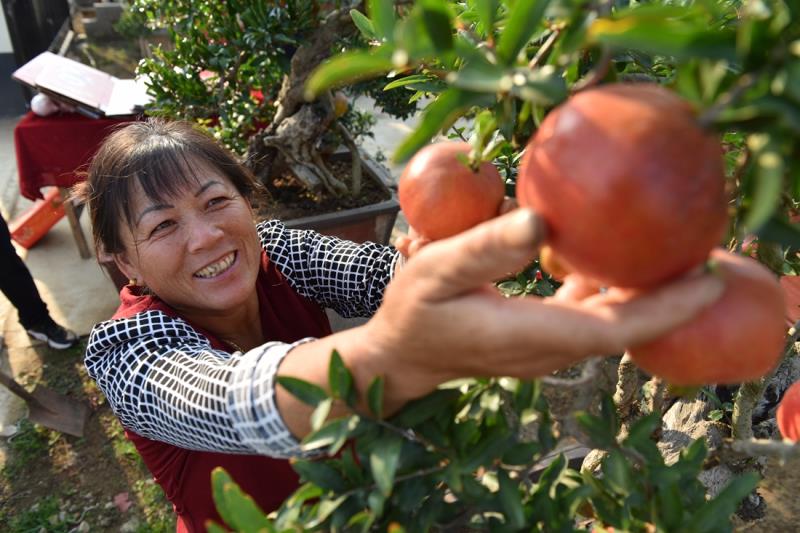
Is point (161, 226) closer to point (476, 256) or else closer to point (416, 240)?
point (416, 240)

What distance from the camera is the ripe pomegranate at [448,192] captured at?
2.35ft

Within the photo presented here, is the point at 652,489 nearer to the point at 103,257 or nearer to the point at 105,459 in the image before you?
the point at 103,257

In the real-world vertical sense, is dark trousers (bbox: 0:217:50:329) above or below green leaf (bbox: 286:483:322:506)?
below

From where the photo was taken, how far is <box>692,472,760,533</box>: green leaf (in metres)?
0.63

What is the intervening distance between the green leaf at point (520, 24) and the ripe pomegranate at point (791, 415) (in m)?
0.81

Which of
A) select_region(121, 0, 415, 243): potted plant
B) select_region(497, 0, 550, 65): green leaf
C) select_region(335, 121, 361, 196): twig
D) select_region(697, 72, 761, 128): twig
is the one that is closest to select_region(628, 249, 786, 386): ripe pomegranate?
select_region(697, 72, 761, 128): twig

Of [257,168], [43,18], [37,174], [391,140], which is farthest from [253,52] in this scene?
[43,18]

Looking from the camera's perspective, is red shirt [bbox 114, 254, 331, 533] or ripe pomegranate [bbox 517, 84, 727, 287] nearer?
ripe pomegranate [bbox 517, 84, 727, 287]

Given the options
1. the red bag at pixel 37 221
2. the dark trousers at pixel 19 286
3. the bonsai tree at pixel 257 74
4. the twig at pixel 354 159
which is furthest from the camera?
the red bag at pixel 37 221

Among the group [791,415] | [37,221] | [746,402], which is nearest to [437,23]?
[791,415]

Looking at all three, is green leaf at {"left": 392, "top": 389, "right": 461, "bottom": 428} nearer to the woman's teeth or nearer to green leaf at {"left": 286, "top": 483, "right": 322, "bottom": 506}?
green leaf at {"left": 286, "top": 483, "right": 322, "bottom": 506}

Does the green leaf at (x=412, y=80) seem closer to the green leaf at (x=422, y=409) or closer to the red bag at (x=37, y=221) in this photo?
the green leaf at (x=422, y=409)

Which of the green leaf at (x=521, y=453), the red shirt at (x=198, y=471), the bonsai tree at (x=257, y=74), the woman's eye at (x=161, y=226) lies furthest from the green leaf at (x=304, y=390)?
the bonsai tree at (x=257, y=74)

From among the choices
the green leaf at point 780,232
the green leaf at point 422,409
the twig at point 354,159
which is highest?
the green leaf at point 780,232
